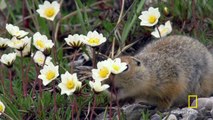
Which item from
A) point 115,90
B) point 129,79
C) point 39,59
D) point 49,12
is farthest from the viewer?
point 49,12

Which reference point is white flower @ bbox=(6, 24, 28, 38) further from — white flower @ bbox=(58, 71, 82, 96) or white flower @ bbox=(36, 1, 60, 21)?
white flower @ bbox=(58, 71, 82, 96)

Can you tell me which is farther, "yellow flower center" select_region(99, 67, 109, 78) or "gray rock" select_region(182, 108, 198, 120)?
"gray rock" select_region(182, 108, 198, 120)

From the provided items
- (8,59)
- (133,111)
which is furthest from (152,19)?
(8,59)

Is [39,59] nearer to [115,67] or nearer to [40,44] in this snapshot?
[40,44]

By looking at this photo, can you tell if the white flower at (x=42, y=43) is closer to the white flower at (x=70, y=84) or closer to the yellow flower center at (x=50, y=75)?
the yellow flower center at (x=50, y=75)

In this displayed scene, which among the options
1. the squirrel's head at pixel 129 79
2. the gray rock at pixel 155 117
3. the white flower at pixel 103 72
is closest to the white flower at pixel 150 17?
the squirrel's head at pixel 129 79

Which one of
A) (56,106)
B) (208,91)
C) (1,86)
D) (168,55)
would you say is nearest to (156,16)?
(168,55)

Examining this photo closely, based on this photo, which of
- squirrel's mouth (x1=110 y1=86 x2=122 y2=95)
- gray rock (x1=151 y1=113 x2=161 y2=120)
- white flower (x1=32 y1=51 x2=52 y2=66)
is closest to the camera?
squirrel's mouth (x1=110 y1=86 x2=122 y2=95)

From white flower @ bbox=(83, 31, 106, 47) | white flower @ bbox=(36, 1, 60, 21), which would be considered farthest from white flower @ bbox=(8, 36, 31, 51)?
white flower @ bbox=(83, 31, 106, 47)
